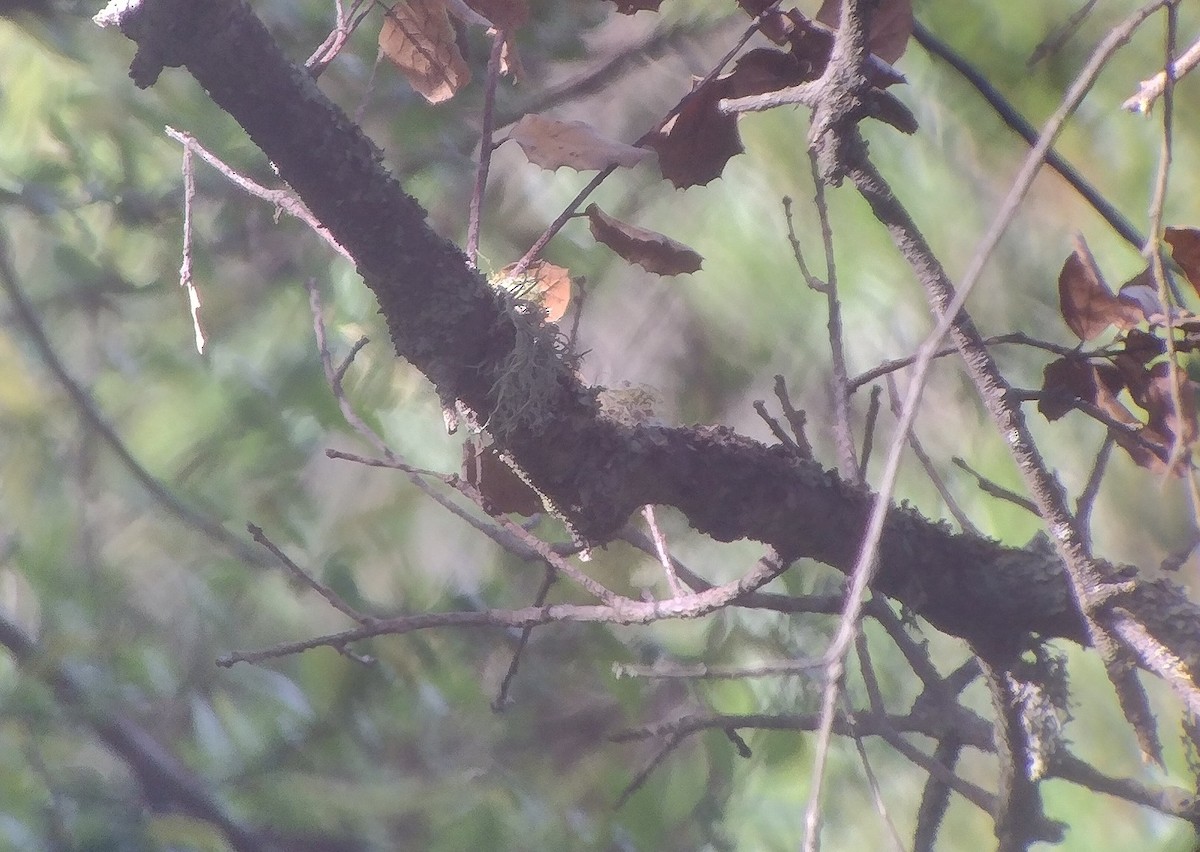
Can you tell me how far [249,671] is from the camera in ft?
2.60

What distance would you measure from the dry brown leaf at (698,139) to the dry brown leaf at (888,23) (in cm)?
8

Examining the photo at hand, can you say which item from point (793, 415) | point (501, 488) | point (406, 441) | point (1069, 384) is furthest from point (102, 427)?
point (1069, 384)

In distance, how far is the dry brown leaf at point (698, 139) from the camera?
468mm

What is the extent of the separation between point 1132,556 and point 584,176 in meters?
0.57

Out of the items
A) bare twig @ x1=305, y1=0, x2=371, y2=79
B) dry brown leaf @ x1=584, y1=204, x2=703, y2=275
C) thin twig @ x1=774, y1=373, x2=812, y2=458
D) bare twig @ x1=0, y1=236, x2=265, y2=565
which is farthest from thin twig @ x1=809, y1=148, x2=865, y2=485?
bare twig @ x1=0, y1=236, x2=265, y2=565

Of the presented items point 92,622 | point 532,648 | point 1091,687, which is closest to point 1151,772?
point 1091,687

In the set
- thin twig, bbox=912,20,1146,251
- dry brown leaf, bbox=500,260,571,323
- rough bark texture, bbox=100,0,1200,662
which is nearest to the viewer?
rough bark texture, bbox=100,0,1200,662

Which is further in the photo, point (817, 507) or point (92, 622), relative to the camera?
point (92, 622)

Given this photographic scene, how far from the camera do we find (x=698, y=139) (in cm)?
48

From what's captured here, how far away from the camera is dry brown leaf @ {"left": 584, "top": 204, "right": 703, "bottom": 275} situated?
465 mm

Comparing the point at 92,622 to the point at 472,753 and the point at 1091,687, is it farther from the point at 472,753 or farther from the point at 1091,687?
the point at 1091,687

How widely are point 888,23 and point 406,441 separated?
52 cm

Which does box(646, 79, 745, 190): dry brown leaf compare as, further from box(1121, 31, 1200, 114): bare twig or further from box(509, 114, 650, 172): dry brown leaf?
box(1121, 31, 1200, 114): bare twig

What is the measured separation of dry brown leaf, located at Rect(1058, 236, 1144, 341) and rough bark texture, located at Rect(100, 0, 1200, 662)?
0.14 meters
